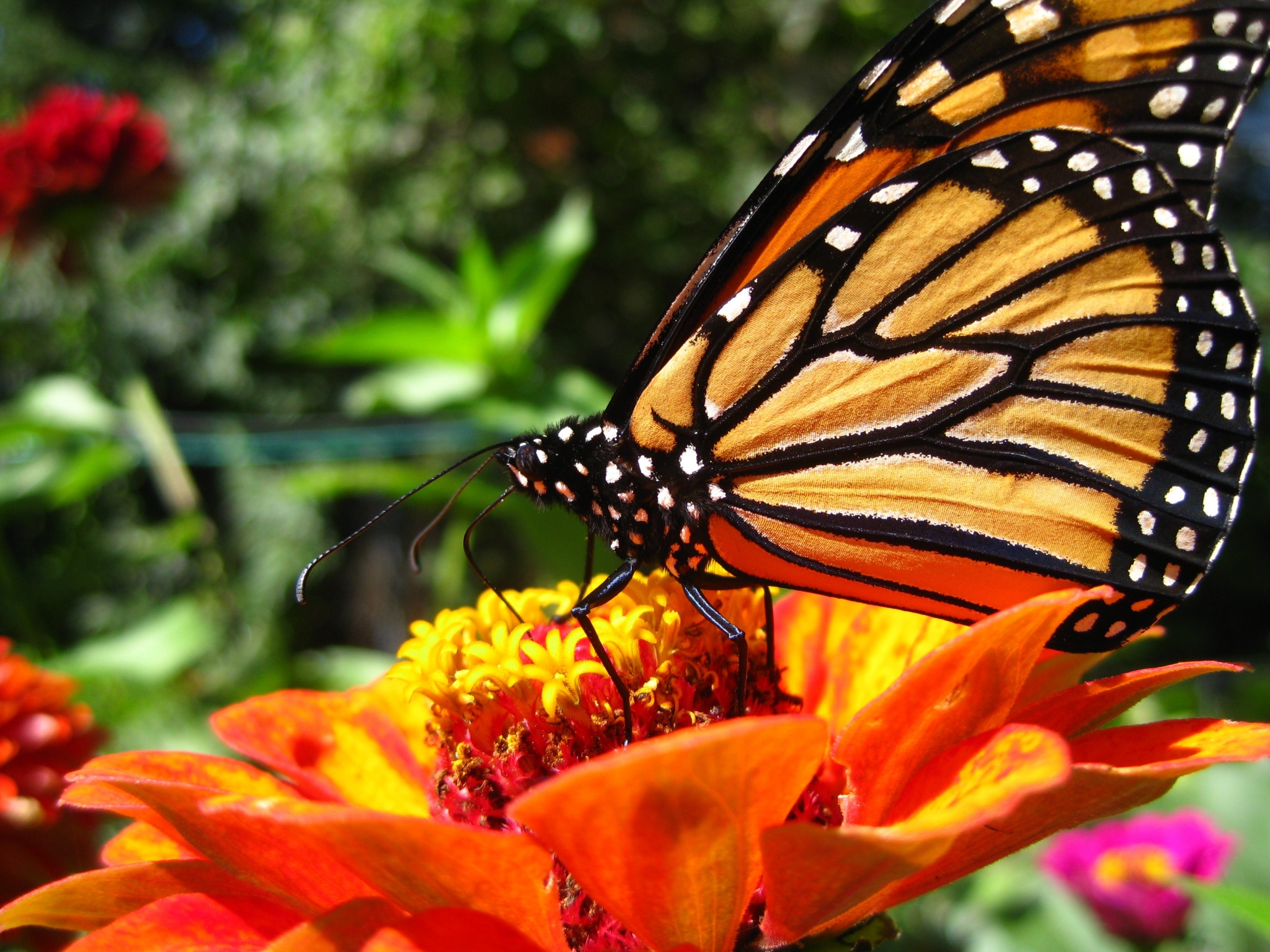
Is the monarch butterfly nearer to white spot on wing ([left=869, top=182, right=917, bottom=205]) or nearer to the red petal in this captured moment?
white spot on wing ([left=869, top=182, right=917, bottom=205])

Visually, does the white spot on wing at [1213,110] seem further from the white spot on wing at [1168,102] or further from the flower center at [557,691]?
the flower center at [557,691]

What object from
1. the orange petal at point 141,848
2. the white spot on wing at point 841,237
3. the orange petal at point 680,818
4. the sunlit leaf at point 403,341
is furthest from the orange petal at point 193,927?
the sunlit leaf at point 403,341

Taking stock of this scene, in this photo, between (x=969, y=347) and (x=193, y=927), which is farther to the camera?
(x=969, y=347)

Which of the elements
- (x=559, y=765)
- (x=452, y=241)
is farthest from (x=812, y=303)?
(x=452, y=241)

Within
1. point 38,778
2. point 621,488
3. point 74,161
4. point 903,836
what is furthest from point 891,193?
point 74,161

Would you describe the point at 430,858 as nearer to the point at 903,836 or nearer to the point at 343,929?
the point at 343,929

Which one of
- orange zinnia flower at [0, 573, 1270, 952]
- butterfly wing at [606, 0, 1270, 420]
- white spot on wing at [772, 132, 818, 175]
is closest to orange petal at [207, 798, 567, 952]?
orange zinnia flower at [0, 573, 1270, 952]
